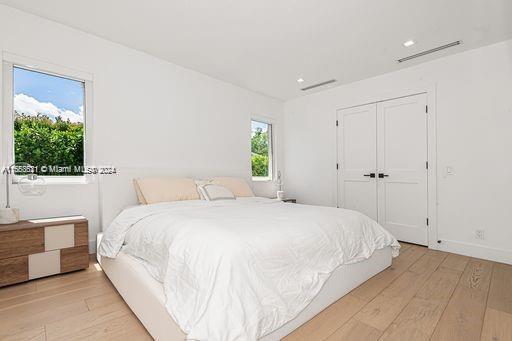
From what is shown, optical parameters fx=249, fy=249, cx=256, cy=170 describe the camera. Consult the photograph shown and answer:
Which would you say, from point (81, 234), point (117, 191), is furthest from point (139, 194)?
point (81, 234)

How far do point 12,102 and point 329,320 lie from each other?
3.35 metres

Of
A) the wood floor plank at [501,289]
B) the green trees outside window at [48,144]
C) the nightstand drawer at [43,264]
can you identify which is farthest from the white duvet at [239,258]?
the green trees outside window at [48,144]

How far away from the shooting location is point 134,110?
3.07m

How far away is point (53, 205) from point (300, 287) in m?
2.59

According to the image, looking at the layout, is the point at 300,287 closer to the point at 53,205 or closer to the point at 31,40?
the point at 53,205

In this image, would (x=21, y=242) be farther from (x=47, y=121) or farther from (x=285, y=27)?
(x=285, y=27)

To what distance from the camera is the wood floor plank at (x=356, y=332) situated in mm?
1466

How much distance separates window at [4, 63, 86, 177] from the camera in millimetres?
2453

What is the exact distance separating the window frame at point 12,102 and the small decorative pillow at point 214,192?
1.26 meters

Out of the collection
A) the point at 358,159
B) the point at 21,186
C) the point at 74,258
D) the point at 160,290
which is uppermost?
the point at 358,159

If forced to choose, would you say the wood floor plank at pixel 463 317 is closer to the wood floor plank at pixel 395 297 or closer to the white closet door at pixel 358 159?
the wood floor plank at pixel 395 297

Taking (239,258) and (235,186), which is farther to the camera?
(235,186)

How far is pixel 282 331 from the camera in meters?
1.43

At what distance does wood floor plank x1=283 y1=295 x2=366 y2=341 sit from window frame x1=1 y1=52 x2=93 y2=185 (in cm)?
264
